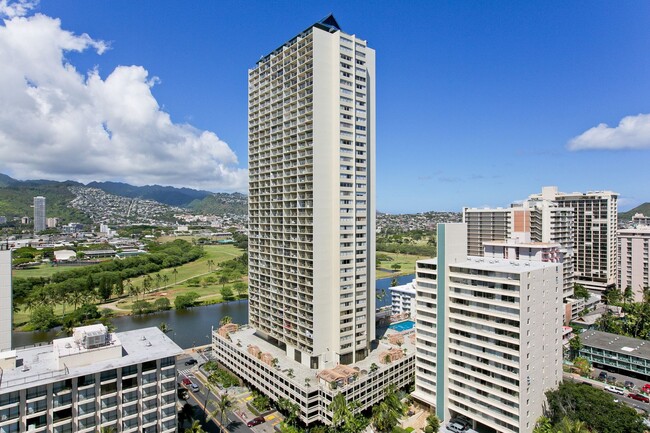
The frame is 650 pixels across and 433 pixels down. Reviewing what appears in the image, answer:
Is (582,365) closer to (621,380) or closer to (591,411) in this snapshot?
(621,380)

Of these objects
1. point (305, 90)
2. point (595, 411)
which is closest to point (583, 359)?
point (595, 411)

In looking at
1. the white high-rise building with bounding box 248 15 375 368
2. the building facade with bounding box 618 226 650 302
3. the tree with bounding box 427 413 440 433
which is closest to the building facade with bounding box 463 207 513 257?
the building facade with bounding box 618 226 650 302

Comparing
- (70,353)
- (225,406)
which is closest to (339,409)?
(225,406)

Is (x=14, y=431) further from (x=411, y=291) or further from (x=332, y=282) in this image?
(x=411, y=291)

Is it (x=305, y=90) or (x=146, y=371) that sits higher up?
(x=305, y=90)

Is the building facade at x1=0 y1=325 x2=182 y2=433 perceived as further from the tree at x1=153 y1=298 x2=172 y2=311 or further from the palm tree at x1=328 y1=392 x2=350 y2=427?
the tree at x1=153 y1=298 x2=172 y2=311

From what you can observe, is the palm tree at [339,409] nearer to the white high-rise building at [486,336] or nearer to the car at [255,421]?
the car at [255,421]
